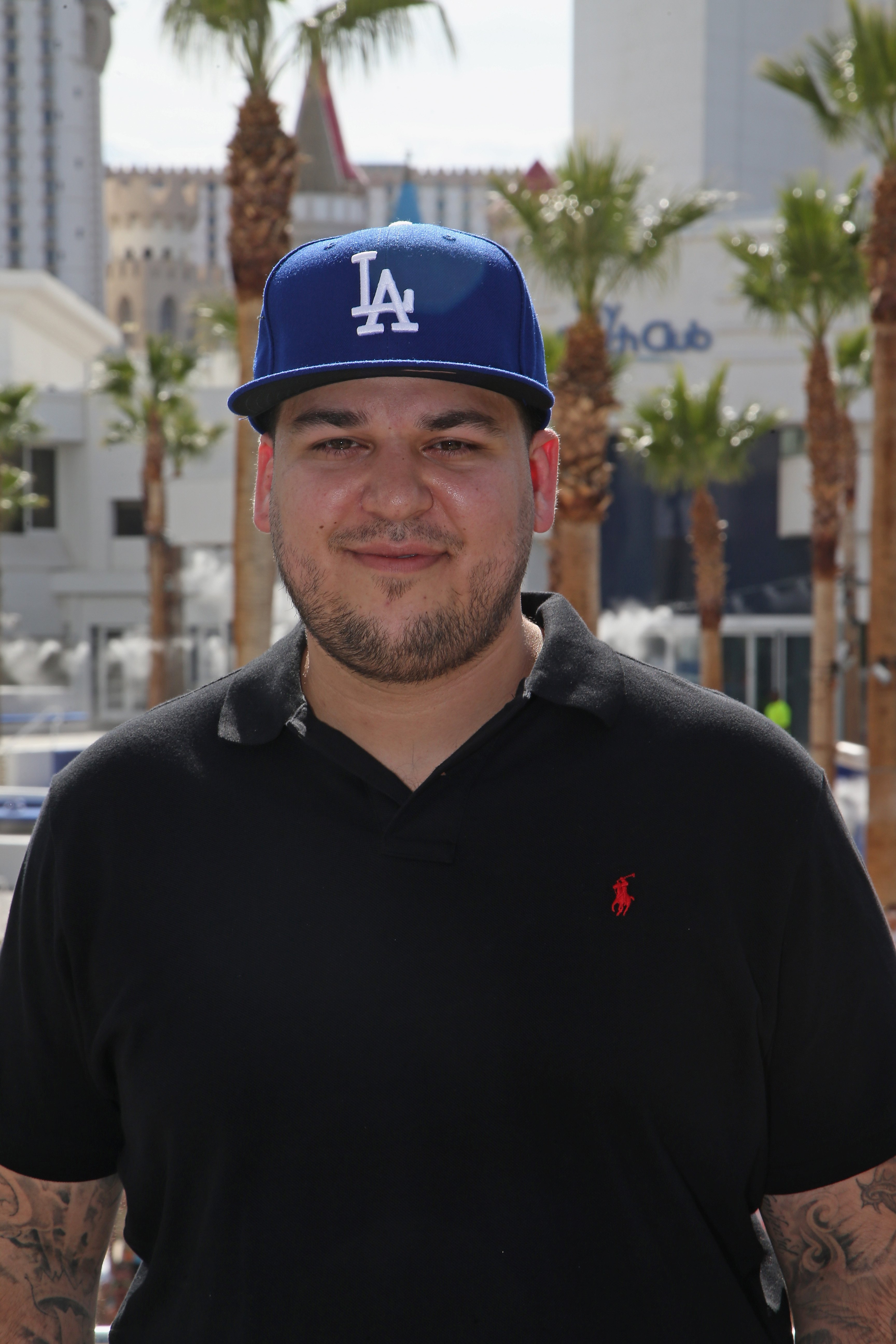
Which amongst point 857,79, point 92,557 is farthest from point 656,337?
point 857,79

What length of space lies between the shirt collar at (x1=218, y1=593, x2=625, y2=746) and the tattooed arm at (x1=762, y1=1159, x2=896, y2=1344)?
679 mm

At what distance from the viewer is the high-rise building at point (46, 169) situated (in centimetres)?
11394

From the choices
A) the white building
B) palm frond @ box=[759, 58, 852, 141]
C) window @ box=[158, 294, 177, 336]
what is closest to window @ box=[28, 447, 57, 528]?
the white building

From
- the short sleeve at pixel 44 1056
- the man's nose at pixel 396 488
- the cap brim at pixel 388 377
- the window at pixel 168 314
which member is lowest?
the short sleeve at pixel 44 1056

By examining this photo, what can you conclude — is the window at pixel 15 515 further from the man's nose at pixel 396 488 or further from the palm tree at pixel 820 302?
the man's nose at pixel 396 488

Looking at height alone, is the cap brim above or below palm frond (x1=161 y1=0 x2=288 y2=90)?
below

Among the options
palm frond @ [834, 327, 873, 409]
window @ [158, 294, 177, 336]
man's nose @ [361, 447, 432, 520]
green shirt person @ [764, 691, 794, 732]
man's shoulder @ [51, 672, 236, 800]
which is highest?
window @ [158, 294, 177, 336]

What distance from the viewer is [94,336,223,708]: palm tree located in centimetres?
2414

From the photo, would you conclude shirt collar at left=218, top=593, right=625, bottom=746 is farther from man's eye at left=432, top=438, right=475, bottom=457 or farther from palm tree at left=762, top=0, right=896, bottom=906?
palm tree at left=762, top=0, right=896, bottom=906

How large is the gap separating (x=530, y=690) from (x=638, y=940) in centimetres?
37

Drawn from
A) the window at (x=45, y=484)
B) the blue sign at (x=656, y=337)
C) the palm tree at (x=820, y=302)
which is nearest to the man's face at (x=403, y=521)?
the palm tree at (x=820, y=302)

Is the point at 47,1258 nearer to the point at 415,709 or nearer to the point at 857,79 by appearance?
the point at 415,709

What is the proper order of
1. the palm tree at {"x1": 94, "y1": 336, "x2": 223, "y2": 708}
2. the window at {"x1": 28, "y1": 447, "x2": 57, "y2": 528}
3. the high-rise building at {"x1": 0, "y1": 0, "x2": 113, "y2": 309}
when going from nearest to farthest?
the palm tree at {"x1": 94, "y1": 336, "x2": 223, "y2": 708}, the window at {"x1": 28, "y1": 447, "x2": 57, "y2": 528}, the high-rise building at {"x1": 0, "y1": 0, "x2": 113, "y2": 309}

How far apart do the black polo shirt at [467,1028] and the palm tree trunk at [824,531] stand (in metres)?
15.9
